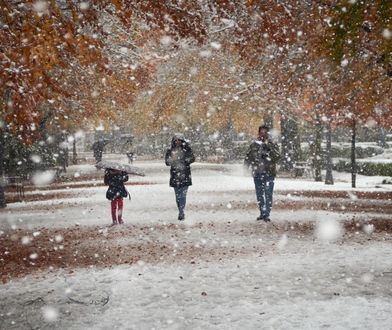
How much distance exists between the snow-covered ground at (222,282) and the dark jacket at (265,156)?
1.25 m

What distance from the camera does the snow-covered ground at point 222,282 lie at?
555 centimetres

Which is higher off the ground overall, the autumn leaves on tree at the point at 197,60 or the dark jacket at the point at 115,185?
the autumn leaves on tree at the point at 197,60

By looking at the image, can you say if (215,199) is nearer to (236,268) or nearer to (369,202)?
(369,202)

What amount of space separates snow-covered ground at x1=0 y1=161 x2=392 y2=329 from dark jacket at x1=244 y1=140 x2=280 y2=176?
1250 millimetres

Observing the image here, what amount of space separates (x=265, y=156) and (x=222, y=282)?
501 cm

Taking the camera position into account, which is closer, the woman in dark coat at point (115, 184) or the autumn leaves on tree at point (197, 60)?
the autumn leaves on tree at point (197, 60)

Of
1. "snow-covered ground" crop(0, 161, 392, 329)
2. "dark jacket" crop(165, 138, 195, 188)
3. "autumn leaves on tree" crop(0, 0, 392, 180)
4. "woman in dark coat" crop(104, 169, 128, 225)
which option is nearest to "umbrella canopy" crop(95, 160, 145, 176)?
"woman in dark coat" crop(104, 169, 128, 225)

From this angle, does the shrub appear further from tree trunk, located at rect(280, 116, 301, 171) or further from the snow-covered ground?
the snow-covered ground

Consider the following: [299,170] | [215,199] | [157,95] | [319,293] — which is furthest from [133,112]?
[319,293]

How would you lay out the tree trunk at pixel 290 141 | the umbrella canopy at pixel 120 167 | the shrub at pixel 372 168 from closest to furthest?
the umbrella canopy at pixel 120 167 → the shrub at pixel 372 168 → the tree trunk at pixel 290 141

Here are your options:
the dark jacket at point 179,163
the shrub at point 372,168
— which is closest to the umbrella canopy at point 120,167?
the dark jacket at point 179,163

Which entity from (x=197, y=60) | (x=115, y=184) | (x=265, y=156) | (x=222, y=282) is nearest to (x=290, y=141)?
(x=197, y=60)

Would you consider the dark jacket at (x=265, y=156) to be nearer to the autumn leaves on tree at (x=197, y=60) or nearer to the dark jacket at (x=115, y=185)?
the autumn leaves on tree at (x=197, y=60)

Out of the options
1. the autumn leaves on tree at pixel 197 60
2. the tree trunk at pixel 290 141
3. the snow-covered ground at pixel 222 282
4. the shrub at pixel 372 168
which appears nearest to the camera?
the snow-covered ground at pixel 222 282
